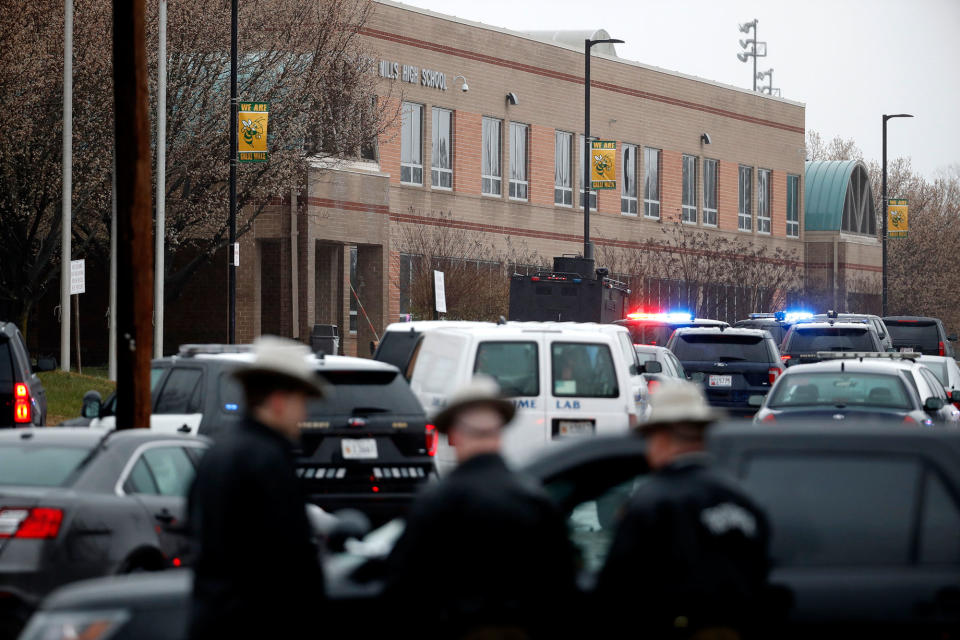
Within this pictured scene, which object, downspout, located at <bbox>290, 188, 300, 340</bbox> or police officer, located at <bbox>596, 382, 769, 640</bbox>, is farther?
downspout, located at <bbox>290, 188, 300, 340</bbox>

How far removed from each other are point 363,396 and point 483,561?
863 centimetres

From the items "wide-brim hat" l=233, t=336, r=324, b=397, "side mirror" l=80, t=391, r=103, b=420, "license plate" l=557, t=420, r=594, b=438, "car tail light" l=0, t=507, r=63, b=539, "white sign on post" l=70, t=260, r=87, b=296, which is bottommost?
"car tail light" l=0, t=507, r=63, b=539

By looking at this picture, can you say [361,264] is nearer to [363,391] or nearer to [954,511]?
[363,391]

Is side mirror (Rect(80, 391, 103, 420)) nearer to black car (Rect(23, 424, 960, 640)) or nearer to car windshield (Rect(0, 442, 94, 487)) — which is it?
car windshield (Rect(0, 442, 94, 487))

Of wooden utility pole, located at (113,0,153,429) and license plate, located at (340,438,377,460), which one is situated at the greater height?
wooden utility pole, located at (113,0,153,429)

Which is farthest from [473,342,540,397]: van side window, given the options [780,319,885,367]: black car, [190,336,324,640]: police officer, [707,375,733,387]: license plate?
[780,319,885,367]: black car

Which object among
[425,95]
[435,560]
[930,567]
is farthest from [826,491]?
[425,95]

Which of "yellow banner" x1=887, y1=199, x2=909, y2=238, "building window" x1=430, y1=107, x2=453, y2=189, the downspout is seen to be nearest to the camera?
the downspout

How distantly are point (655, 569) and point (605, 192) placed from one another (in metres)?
52.8

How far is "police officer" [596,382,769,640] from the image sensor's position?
4871 millimetres

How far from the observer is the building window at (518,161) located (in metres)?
53.3

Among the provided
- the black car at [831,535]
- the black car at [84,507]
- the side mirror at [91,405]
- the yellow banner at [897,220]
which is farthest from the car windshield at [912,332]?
the black car at [831,535]

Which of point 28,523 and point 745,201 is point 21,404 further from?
point 745,201

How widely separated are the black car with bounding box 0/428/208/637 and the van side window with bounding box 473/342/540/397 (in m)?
5.42
